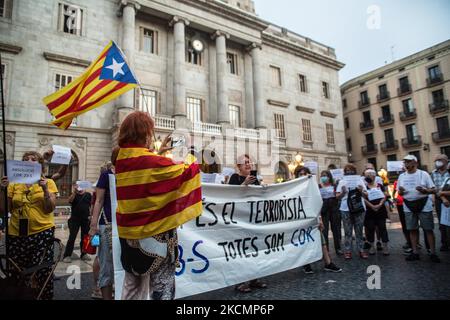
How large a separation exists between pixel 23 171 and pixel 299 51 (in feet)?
89.7

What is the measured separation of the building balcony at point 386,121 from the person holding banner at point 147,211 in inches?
1528

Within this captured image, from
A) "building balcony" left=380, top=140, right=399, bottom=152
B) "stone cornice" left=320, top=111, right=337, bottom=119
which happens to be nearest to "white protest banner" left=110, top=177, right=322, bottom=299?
"stone cornice" left=320, top=111, right=337, bottom=119

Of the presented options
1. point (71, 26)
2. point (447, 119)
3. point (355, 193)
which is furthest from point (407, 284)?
point (447, 119)

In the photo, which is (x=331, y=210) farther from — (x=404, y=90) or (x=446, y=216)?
(x=404, y=90)

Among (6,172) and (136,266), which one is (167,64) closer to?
(6,172)

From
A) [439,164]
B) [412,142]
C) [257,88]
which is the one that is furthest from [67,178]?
[412,142]

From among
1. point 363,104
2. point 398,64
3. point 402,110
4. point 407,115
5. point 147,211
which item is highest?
point 398,64

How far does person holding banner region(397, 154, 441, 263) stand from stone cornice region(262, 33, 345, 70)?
70.4 ft

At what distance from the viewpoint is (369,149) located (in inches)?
1421

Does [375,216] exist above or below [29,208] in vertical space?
below

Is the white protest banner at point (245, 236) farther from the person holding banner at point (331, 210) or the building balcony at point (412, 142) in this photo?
the building balcony at point (412, 142)

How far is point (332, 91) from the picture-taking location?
28938mm

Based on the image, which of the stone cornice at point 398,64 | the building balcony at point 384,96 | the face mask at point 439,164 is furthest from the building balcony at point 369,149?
the face mask at point 439,164

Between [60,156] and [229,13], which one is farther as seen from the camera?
[229,13]
